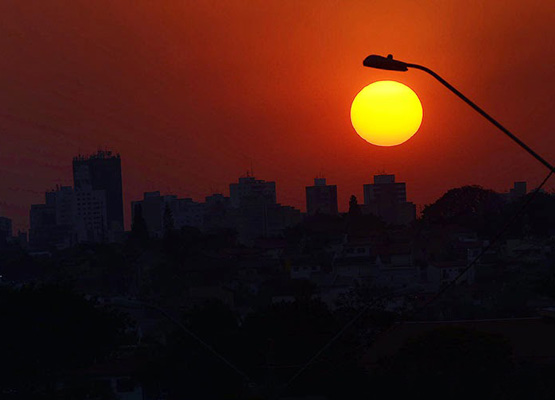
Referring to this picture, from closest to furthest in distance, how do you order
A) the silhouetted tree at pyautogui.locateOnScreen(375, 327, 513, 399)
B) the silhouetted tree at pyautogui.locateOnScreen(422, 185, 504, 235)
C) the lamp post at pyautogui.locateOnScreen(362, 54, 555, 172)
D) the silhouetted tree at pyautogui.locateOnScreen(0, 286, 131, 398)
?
1. the lamp post at pyautogui.locateOnScreen(362, 54, 555, 172)
2. the silhouetted tree at pyautogui.locateOnScreen(375, 327, 513, 399)
3. the silhouetted tree at pyautogui.locateOnScreen(0, 286, 131, 398)
4. the silhouetted tree at pyautogui.locateOnScreen(422, 185, 504, 235)

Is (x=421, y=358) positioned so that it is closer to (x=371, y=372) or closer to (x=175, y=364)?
(x=371, y=372)

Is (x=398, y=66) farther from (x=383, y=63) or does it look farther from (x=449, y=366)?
(x=449, y=366)

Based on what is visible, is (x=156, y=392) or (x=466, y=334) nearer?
(x=466, y=334)

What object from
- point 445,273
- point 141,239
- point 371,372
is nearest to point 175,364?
point 371,372

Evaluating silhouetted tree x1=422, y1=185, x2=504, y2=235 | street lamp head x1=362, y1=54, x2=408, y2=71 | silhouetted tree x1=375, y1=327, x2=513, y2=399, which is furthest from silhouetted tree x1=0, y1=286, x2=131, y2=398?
silhouetted tree x1=422, y1=185, x2=504, y2=235

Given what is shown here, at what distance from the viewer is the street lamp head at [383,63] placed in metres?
11.8

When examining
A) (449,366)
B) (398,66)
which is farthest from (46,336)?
(398,66)

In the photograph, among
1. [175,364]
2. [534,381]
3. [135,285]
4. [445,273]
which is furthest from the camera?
[135,285]

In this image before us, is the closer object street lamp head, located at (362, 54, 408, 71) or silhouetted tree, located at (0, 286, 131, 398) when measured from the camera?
street lamp head, located at (362, 54, 408, 71)

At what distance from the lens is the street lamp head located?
11.8m

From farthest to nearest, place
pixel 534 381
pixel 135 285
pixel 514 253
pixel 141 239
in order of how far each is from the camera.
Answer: pixel 141 239
pixel 135 285
pixel 514 253
pixel 534 381

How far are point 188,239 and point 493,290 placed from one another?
49.2 meters

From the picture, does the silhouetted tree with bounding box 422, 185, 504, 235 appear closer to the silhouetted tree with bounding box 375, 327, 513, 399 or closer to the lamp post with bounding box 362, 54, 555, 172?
the silhouetted tree with bounding box 375, 327, 513, 399

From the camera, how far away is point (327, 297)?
7806 centimetres
